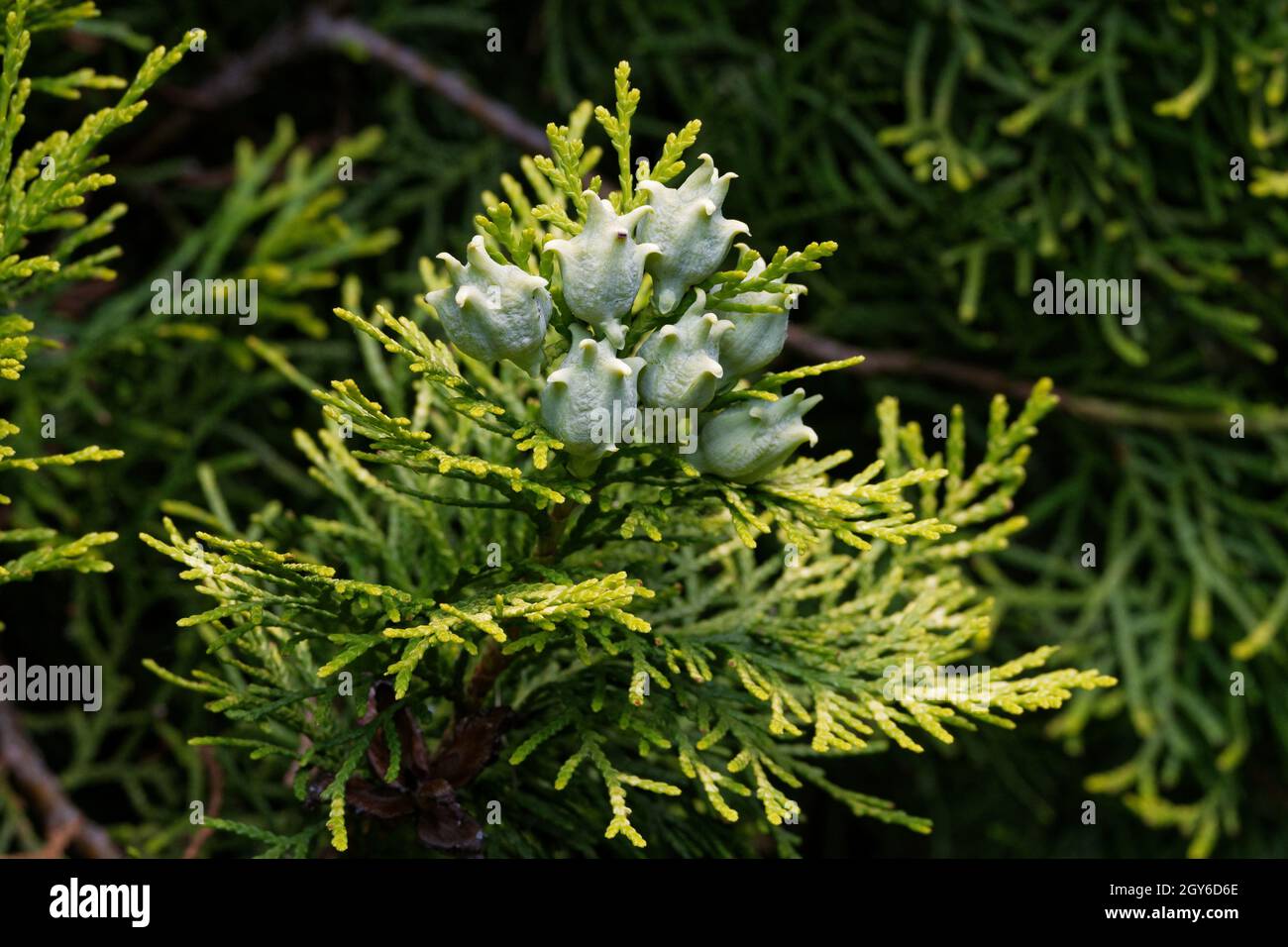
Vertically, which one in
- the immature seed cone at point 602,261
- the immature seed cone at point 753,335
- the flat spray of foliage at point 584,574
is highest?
the immature seed cone at point 602,261

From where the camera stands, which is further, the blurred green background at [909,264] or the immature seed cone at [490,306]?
the blurred green background at [909,264]

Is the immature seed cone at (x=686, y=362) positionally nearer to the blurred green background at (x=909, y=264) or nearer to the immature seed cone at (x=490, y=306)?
the immature seed cone at (x=490, y=306)

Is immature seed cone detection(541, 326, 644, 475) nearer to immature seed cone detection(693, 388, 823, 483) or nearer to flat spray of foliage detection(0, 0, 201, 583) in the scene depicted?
immature seed cone detection(693, 388, 823, 483)

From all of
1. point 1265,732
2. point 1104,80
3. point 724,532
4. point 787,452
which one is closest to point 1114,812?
point 1265,732

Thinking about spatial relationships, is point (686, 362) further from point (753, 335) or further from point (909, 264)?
point (909, 264)

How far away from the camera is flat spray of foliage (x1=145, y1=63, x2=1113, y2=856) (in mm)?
961

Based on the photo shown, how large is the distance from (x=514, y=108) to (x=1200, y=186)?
124 centimetres

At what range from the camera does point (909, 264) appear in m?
2.21

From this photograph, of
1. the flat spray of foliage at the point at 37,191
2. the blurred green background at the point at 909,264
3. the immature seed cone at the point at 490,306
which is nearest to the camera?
the immature seed cone at the point at 490,306

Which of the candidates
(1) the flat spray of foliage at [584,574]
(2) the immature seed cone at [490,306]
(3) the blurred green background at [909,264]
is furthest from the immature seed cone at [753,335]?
(3) the blurred green background at [909,264]

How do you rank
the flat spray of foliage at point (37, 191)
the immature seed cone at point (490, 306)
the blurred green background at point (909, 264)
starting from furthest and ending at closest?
the blurred green background at point (909, 264) → the flat spray of foliage at point (37, 191) → the immature seed cone at point (490, 306)

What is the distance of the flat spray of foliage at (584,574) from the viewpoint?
961 mm

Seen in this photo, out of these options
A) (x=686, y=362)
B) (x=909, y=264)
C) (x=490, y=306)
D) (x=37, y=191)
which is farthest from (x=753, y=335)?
(x=909, y=264)

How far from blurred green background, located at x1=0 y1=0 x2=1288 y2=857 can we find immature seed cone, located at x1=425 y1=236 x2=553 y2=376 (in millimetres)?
968
